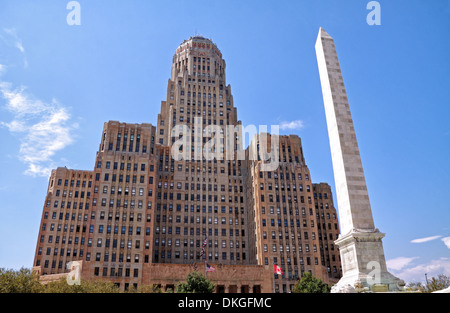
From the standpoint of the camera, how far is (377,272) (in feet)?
96.8

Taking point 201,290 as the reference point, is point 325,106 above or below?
above

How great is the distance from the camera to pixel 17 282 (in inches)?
1672

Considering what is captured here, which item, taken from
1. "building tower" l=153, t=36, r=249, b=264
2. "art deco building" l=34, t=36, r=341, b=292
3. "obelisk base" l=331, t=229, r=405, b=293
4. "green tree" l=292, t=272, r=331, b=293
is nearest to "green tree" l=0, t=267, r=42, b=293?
"obelisk base" l=331, t=229, r=405, b=293

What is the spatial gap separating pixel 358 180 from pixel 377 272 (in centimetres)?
835

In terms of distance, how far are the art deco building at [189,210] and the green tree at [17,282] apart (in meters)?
40.5

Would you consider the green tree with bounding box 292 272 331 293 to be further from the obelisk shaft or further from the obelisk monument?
the obelisk shaft

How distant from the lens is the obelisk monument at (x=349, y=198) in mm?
29320

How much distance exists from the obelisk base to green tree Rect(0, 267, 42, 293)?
35986 millimetres

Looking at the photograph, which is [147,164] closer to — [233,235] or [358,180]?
[233,235]

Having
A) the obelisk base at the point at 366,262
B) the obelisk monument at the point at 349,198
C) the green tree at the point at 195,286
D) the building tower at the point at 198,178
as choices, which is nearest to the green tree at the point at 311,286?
the green tree at the point at 195,286
